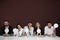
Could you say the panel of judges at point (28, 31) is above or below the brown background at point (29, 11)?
below

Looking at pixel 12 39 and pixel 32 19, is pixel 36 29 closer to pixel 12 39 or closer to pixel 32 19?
pixel 32 19

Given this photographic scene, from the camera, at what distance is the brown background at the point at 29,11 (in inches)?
A: 197

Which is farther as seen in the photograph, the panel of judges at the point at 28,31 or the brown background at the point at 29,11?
the brown background at the point at 29,11

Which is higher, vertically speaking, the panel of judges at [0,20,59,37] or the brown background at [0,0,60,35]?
the brown background at [0,0,60,35]

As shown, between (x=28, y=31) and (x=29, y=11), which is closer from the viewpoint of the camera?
(x=28, y=31)

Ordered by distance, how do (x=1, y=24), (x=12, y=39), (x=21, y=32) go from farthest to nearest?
(x=1, y=24) → (x=21, y=32) → (x=12, y=39)

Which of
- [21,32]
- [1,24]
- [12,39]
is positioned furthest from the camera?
[1,24]

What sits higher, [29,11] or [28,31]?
[29,11]

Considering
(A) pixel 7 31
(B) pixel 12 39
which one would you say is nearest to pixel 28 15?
(A) pixel 7 31

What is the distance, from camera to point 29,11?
5043 mm

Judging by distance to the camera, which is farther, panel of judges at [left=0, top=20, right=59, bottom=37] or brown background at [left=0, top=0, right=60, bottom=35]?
brown background at [left=0, top=0, right=60, bottom=35]

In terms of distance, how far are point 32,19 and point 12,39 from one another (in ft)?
5.55

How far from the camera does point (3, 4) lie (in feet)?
16.6

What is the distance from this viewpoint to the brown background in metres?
5.01
